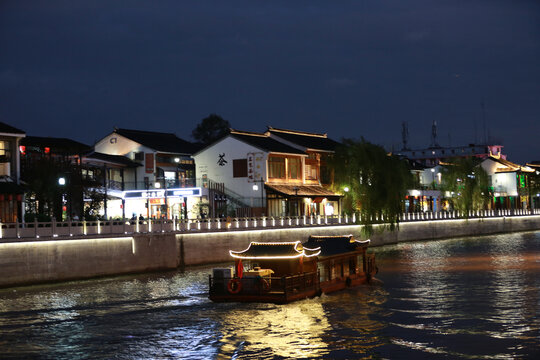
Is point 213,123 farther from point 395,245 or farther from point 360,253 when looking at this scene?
point 360,253

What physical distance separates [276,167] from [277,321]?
1609 inches

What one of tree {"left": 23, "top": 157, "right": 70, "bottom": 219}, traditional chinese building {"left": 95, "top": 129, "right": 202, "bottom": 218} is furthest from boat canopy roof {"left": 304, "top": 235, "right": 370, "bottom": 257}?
traditional chinese building {"left": 95, "top": 129, "right": 202, "bottom": 218}

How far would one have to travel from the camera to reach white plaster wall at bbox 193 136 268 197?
67.9m

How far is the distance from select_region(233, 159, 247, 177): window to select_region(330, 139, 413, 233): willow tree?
9.07m

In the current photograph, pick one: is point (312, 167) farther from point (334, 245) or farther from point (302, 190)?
point (334, 245)

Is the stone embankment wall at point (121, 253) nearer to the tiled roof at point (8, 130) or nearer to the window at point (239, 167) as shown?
the window at point (239, 167)

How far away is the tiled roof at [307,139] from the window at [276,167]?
447 centimetres

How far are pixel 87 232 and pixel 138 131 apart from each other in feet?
127

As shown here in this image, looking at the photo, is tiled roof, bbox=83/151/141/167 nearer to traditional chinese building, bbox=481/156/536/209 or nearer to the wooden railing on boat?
the wooden railing on boat

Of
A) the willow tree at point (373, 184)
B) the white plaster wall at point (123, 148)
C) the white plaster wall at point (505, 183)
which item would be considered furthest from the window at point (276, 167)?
the white plaster wall at point (505, 183)

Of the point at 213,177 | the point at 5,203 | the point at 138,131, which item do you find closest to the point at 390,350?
the point at 5,203

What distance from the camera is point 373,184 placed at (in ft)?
216

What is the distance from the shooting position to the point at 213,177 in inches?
2773

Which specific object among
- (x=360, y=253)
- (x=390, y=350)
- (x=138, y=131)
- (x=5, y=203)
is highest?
(x=138, y=131)
